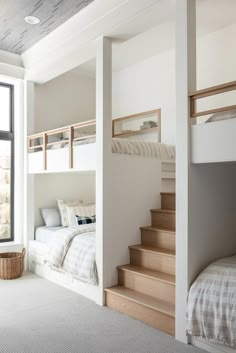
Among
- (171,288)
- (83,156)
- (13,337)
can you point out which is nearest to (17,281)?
(13,337)

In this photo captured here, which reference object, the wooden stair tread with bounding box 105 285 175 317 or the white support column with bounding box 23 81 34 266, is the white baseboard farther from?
the white support column with bounding box 23 81 34 266

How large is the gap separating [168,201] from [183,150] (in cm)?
151

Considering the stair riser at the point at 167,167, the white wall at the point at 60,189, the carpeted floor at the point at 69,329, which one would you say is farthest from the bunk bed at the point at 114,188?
the white wall at the point at 60,189

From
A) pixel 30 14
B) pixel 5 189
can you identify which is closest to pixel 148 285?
pixel 5 189

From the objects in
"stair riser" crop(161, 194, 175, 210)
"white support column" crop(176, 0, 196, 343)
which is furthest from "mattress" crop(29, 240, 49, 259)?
"white support column" crop(176, 0, 196, 343)

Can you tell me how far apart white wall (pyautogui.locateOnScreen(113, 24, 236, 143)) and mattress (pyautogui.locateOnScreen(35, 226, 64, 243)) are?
2124mm

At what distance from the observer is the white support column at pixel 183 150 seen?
8.75 ft

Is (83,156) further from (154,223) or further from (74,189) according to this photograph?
(74,189)

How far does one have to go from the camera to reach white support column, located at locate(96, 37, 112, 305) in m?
3.48

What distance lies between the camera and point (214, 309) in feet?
7.86

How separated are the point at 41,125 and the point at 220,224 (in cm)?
334

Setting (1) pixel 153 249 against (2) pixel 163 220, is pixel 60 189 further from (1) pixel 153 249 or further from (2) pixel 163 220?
(1) pixel 153 249

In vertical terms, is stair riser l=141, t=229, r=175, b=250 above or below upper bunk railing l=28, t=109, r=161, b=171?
below

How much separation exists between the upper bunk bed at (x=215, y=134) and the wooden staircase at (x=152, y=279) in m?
1.20
